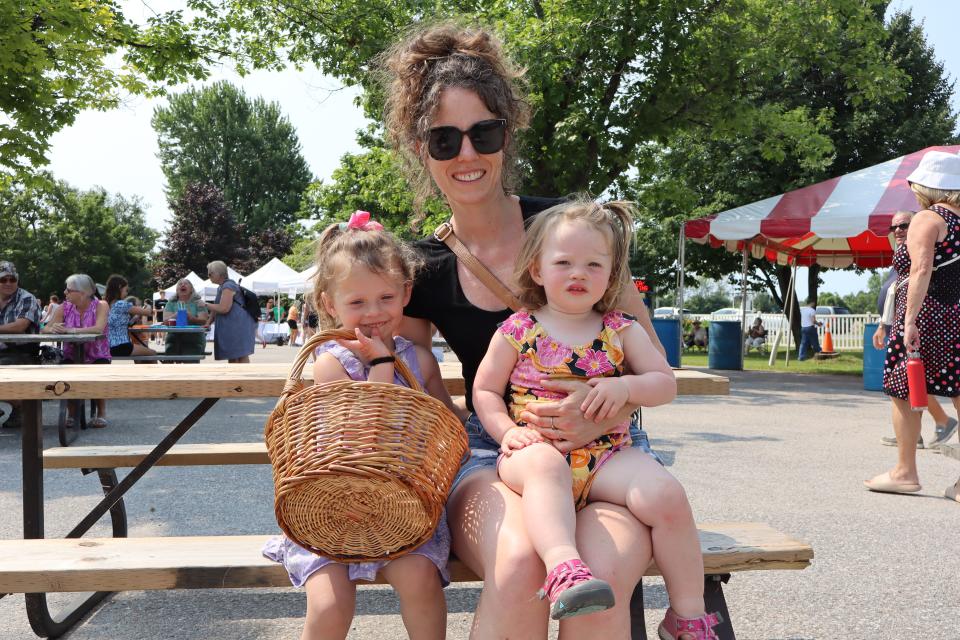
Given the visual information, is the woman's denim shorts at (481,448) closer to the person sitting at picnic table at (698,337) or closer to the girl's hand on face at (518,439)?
the girl's hand on face at (518,439)

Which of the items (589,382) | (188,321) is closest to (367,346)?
(589,382)

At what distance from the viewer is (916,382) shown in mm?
5180

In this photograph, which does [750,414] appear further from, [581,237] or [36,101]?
[36,101]

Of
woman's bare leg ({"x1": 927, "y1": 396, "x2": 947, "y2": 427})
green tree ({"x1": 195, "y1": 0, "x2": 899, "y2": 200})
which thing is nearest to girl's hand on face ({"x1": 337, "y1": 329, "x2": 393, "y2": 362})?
woman's bare leg ({"x1": 927, "y1": 396, "x2": 947, "y2": 427})

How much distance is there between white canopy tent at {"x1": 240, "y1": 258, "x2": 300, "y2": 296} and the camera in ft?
90.8

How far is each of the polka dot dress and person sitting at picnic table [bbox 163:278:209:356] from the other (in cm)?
840

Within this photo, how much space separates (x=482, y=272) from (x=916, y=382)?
146 inches

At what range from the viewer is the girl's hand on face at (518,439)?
2195 millimetres

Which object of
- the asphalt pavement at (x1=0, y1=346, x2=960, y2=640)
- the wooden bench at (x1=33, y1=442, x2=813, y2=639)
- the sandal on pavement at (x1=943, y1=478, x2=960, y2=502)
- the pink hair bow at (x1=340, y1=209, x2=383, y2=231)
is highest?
the pink hair bow at (x1=340, y1=209, x2=383, y2=231)

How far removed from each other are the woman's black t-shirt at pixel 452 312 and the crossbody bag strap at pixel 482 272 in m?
0.05

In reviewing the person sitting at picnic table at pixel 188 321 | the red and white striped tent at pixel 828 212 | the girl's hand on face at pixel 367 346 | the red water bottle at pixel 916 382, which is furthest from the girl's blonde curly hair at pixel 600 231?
the red and white striped tent at pixel 828 212

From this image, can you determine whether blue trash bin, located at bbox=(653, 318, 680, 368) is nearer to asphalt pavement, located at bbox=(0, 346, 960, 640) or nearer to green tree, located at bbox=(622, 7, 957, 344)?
asphalt pavement, located at bbox=(0, 346, 960, 640)

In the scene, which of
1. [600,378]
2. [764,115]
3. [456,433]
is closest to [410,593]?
[456,433]

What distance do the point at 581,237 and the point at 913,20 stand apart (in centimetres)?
3127
